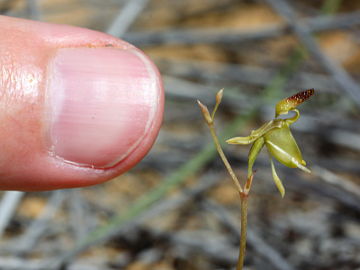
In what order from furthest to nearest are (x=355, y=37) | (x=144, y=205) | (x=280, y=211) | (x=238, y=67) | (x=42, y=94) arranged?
(x=355, y=37)
(x=238, y=67)
(x=280, y=211)
(x=144, y=205)
(x=42, y=94)

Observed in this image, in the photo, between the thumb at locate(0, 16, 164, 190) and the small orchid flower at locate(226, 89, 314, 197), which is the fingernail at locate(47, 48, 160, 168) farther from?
the small orchid flower at locate(226, 89, 314, 197)

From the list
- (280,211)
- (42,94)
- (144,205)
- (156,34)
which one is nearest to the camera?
(42,94)

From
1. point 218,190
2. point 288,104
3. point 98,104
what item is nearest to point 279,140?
point 288,104

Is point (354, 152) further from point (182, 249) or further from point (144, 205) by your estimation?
point (144, 205)

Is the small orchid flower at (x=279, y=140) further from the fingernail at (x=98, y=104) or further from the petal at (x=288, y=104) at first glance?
the fingernail at (x=98, y=104)

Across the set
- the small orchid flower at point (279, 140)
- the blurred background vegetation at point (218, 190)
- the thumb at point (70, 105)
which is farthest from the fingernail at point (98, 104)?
the blurred background vegetation at point (218, 190)

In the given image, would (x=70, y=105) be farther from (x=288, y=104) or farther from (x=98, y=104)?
(x=288, y=104)

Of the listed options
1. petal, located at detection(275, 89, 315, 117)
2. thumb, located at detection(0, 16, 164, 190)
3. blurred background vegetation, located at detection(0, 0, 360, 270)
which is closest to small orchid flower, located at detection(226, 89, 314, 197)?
petal, located at detection(275, 89, 315, 117)

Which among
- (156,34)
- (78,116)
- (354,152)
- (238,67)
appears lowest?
(354,152)

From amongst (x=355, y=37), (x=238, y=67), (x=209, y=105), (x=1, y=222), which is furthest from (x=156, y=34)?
(x=355, y=37)
